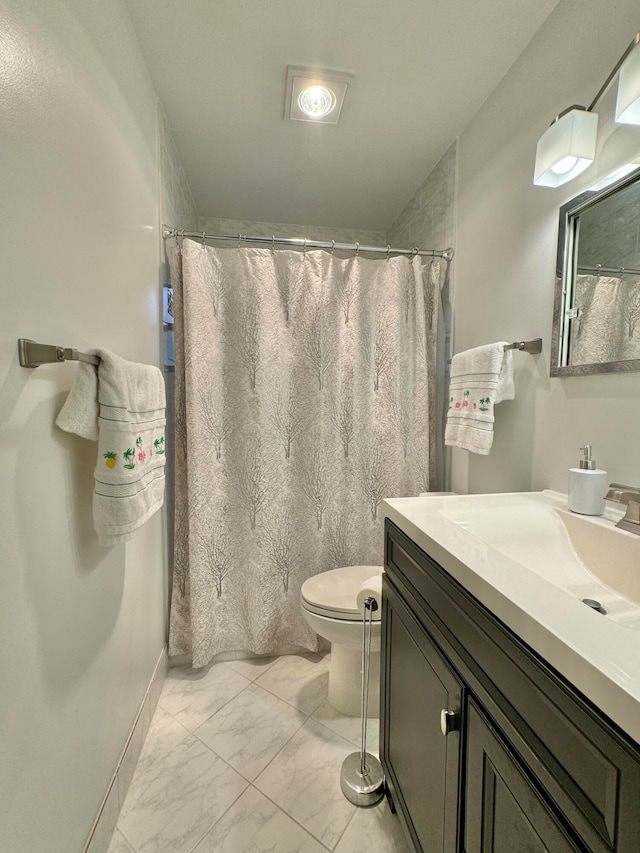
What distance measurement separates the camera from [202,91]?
4.58ft

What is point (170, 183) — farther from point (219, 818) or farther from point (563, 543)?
point (219, 818)

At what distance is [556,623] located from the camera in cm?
46

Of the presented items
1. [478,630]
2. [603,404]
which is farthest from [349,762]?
[603,404]

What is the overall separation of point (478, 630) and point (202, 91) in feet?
6.16

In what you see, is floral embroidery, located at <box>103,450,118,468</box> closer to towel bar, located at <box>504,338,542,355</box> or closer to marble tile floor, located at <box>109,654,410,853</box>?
marble tile floor, located at <box>109,654,410,853</box>

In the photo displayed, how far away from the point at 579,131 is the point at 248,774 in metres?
1.98

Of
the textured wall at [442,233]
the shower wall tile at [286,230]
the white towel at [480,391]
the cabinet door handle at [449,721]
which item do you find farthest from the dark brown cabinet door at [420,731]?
the shower wall tile at [286,230]

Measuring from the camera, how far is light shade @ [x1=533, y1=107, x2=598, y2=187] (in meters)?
0.90

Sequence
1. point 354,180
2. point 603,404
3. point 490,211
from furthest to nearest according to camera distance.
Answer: point 354,180 < point 490,211 < point 603,404

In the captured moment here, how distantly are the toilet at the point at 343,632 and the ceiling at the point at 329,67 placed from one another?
1833mm

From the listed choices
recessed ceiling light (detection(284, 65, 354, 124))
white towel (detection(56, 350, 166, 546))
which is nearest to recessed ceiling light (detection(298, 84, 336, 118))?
recessed ceiling light (detection(284, 65, 354, 124))

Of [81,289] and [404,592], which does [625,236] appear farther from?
[81,289]

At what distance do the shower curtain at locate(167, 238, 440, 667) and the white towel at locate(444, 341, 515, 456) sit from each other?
340 mm

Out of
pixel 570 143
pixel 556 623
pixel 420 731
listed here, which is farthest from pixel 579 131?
pixel 420 731
